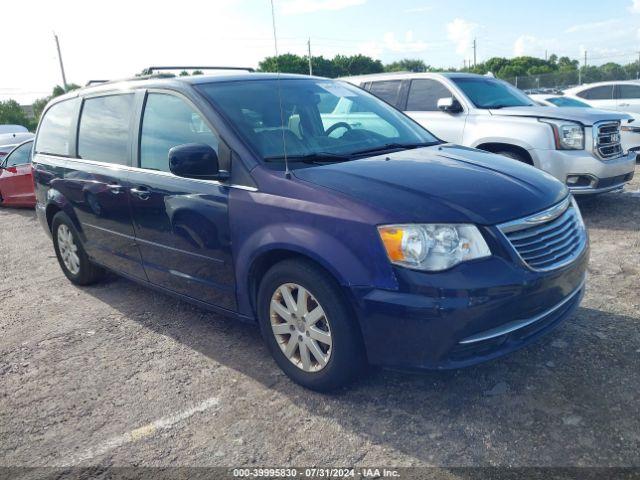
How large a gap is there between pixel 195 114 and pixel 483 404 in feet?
8.06

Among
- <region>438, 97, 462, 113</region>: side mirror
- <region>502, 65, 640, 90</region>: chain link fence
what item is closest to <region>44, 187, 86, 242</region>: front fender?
<region>438, 97, 462, 113</region>: side mirror

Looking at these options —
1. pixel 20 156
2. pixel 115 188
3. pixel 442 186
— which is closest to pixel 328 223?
pixel 442 186

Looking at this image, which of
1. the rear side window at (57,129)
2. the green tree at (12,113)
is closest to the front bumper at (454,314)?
the rear side window at (57,129)

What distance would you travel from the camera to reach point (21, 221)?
9.73 m

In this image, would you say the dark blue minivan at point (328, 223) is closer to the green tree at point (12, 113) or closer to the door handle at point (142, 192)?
the door handle at point (142, 192)

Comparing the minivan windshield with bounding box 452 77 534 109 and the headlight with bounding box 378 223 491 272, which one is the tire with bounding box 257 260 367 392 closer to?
the headlight with bounding box 378 223 491 272

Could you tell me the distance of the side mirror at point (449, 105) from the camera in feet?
23.3

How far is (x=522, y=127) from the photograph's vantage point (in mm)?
6688

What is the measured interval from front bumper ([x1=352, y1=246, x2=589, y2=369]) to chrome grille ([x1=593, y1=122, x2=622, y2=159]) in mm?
4457

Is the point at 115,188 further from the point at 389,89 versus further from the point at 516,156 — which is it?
the point at 389,89

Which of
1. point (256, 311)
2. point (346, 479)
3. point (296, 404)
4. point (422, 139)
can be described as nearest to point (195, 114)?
point (256, 311)

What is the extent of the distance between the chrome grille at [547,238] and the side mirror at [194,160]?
1663mm

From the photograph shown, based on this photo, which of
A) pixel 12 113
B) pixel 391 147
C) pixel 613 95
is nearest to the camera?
pixel 391 147

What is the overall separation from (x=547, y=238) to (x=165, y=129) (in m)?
2.56
